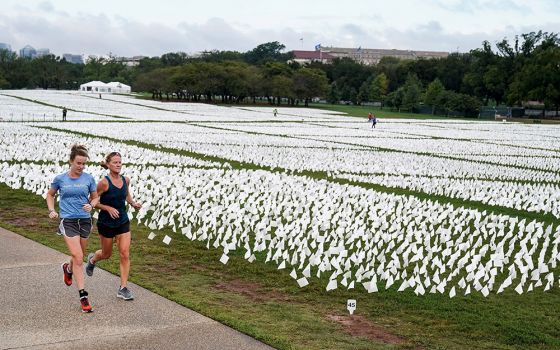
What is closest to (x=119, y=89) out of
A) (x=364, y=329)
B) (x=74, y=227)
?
(x=74, y=227)

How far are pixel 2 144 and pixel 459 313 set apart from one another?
2554 centimetres

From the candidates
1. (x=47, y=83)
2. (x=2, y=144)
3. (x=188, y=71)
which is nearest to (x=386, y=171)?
(x=2, y=144)

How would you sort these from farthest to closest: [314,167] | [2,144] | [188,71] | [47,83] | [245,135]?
[47,83], [188,71], [245,135], [2,144], [314,167]

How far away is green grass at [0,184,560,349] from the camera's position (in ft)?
27.8

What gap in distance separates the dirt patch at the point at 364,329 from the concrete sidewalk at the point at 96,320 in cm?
134

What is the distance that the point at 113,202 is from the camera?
901 centimetres

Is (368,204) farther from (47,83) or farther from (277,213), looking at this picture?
(47,83)

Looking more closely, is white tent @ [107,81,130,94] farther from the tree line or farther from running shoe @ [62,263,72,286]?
running shoe @ [62,263,72,286]

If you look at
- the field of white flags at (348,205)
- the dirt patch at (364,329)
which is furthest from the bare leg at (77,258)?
the field of white flags at (348,205)

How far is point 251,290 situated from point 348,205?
8502mm

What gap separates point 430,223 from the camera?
55.0 feet

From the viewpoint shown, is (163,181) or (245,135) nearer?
(163,181)

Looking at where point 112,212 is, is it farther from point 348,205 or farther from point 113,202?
point 348,205

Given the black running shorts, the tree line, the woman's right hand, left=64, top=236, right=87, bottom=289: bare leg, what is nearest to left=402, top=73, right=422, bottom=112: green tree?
the tree line
